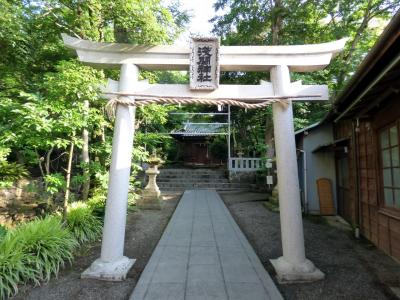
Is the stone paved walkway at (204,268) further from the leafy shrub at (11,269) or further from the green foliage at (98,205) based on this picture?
the green foliage at (98,205)

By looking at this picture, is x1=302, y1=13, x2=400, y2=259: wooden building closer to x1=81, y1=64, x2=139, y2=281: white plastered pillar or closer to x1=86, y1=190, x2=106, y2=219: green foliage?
x1=81, y1=64, x2=139, y2=281: white plastered pillar

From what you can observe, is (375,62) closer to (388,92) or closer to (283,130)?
(388,92)

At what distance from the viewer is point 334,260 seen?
17.1 feet

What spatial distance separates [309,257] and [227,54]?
3857 millimetres

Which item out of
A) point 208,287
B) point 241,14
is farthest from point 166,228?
point 241,14

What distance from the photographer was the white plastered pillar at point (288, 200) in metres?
4.37

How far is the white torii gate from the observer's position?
4.55 metres

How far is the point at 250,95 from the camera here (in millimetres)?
4781

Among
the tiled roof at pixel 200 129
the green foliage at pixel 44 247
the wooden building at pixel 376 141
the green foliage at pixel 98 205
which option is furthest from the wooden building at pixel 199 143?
the green foliage at pixel 44 247

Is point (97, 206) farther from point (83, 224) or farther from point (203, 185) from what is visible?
point (203, 185)

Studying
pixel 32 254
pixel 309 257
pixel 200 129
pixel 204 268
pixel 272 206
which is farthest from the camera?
pixel 200 129

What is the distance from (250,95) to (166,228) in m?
4.39

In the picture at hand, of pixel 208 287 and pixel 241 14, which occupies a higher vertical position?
pixel 241 14

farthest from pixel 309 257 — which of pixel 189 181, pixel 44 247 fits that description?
pixel 189 181
